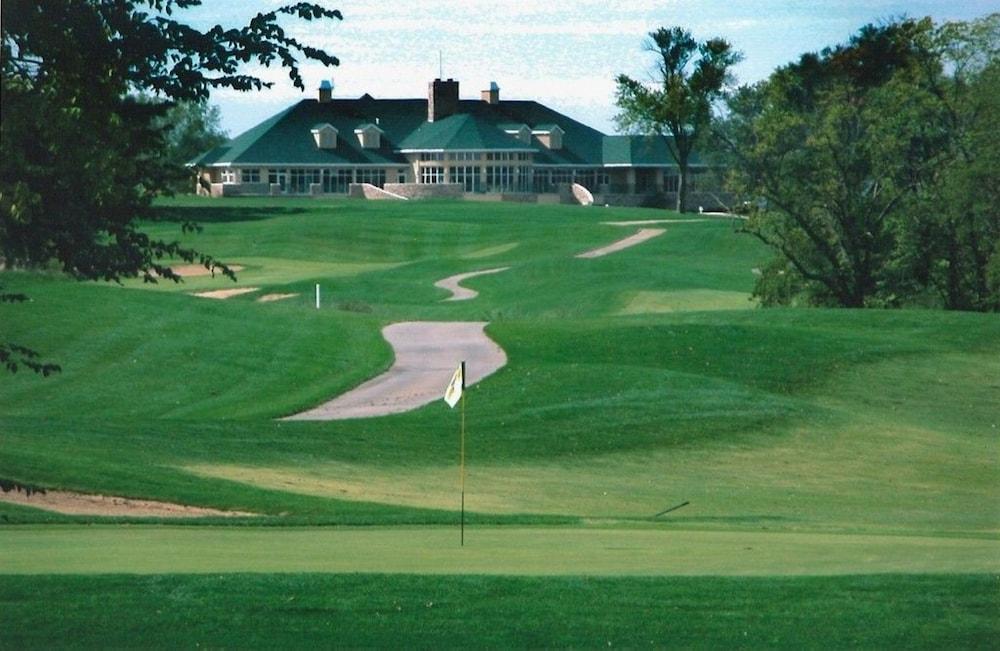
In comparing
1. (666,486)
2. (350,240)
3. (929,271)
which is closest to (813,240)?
(929,271)

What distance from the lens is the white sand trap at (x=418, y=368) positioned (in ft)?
78.1

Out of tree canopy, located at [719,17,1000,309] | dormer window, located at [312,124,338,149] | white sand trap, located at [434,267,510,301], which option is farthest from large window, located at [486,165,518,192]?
tree canopy, located at [719,17,1000,309]

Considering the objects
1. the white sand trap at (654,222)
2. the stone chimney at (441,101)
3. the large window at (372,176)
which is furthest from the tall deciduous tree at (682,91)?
the large window at (372,176)

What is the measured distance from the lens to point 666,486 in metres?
18.4

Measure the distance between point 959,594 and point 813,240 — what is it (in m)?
29.6

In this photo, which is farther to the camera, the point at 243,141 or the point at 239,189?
the point at 243,141

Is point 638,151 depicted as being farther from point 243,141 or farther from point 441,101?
point 243,141

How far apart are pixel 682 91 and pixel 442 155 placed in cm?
1273

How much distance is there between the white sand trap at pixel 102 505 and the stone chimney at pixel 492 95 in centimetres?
3515

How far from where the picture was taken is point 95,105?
12008mm

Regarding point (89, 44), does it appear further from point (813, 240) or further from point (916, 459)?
point (813, 240)

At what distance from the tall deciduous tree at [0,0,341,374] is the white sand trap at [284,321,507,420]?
10.4 metres

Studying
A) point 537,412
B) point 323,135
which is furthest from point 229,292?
point 537,412

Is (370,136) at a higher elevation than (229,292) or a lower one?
higher
